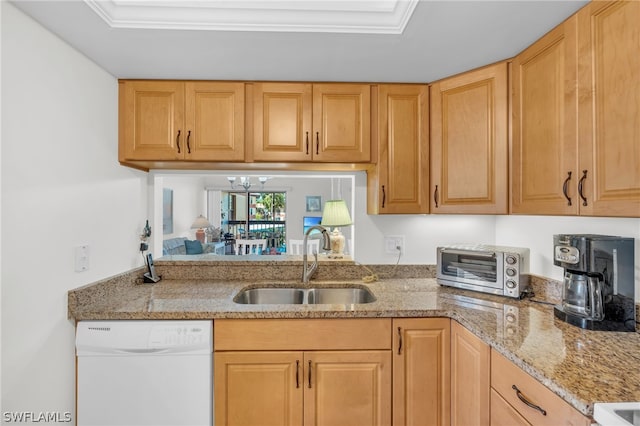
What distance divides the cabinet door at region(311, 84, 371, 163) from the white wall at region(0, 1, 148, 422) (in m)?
1.18

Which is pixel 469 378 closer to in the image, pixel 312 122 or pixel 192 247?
pixel 312 122

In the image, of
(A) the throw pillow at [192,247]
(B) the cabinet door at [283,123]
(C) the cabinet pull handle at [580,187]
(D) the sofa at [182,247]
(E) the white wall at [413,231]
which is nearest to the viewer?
(C) the cabinet pull handle at [580,187]

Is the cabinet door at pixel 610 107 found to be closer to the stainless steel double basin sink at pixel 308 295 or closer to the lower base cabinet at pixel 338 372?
the lower base cabinet at pixel 338 372

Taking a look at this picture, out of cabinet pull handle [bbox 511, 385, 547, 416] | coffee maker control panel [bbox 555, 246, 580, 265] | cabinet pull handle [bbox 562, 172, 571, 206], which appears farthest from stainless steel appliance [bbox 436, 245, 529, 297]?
cabinet pull handle [bbox 511, 385, 547, 416]

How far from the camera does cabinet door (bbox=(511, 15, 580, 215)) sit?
1.25 m

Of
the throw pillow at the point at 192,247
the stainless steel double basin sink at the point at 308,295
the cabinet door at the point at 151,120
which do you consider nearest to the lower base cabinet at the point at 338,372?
the stainless steel double basin sink at the point at 308,295

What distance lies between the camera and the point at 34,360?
132cm

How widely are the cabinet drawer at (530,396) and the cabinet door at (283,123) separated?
4.48 feet

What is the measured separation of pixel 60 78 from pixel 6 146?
43 cm

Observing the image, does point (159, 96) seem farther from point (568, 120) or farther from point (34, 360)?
point (568, 120)

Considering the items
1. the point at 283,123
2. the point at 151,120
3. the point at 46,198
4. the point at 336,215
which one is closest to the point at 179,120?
the point at 151,120

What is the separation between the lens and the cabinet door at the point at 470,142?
1.65 metres

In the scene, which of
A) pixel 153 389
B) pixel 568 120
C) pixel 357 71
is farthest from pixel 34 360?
pixel 568 120

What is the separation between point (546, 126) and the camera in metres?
1.39
